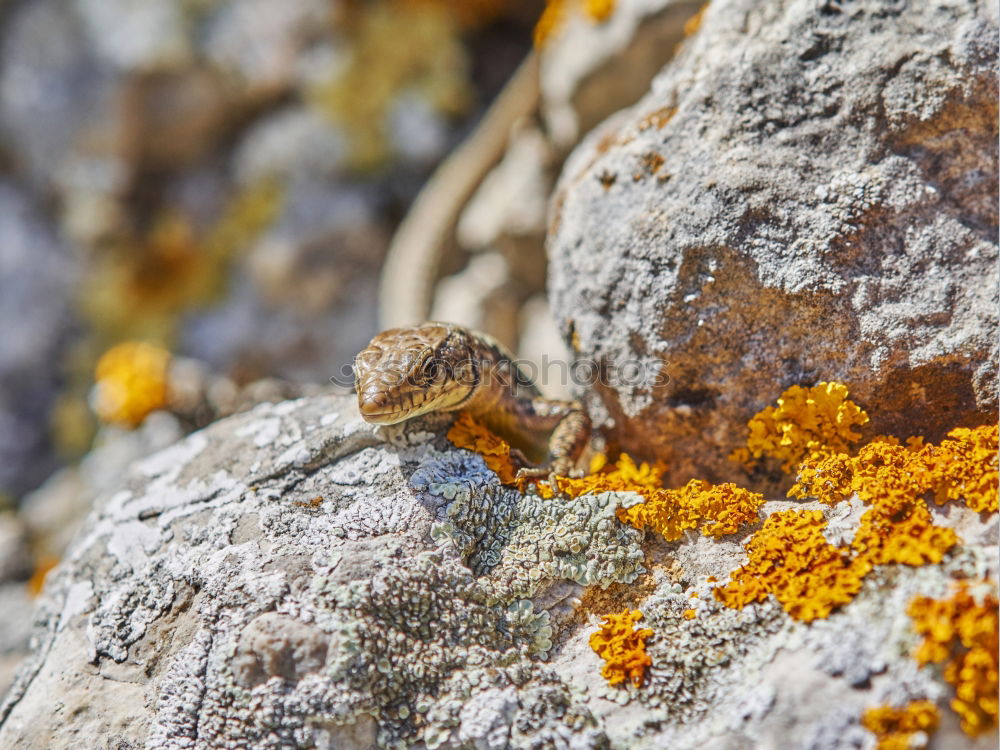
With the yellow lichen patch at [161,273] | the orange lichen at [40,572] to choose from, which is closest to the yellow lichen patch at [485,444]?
the orange lichen at [40,572]

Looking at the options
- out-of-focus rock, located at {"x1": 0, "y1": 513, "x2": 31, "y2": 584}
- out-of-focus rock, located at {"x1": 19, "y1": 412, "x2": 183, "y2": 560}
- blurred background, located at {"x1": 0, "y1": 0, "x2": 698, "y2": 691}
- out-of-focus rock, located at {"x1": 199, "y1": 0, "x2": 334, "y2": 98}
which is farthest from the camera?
out-of-focus rock, located at {"x1": 199, "y1": 0, "x2": 334, "y2": 98}

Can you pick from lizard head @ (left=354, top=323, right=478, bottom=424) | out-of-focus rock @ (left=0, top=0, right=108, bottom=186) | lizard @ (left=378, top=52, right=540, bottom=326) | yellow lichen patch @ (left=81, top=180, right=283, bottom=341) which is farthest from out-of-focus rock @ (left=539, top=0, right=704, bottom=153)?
out-of-focus rock @ (left=0, top=0, right=108, bottom=186)

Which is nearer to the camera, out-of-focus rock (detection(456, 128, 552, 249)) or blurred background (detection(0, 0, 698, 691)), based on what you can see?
out-of-focus rock (detection(456, 128, 552, 249))

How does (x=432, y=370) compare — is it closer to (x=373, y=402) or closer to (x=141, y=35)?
(x=373, y=402)

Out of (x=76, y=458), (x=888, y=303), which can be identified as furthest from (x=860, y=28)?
(x=76, y=458)

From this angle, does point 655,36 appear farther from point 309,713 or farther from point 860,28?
point 309,713

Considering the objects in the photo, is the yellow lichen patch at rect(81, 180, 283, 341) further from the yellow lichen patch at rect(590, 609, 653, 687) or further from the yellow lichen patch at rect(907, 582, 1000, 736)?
the yellow lichen patch at rect(907, 582, 1000, 736)
